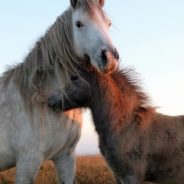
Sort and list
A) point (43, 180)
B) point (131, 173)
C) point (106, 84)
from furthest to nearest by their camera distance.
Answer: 1. point (43, 180)
2. point (106, 84)
3. point (131, 173)

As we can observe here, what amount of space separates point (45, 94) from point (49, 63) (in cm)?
42

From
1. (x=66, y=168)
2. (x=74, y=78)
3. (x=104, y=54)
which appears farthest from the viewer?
(x=66, y=168)

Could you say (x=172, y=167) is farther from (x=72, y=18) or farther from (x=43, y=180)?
(x=43, y=180)

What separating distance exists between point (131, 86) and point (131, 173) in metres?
1.31

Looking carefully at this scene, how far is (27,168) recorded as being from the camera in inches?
253

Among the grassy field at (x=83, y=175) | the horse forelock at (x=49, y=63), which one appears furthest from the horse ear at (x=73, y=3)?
the grassy field at (x=83, y=175)

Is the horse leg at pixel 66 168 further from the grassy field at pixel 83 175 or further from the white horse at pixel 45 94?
the grassy field at pixel 83 175

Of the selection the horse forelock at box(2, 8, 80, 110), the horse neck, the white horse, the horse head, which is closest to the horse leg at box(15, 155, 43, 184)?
the white horse

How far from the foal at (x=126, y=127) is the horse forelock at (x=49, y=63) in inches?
6.8

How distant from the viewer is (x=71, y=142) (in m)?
6.90

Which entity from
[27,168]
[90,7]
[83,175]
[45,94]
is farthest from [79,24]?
[83,175]

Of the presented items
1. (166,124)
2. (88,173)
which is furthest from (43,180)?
(166,124)

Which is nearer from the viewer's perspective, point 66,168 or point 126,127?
point 126,127

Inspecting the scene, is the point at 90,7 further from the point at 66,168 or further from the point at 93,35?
the point at 66,168
